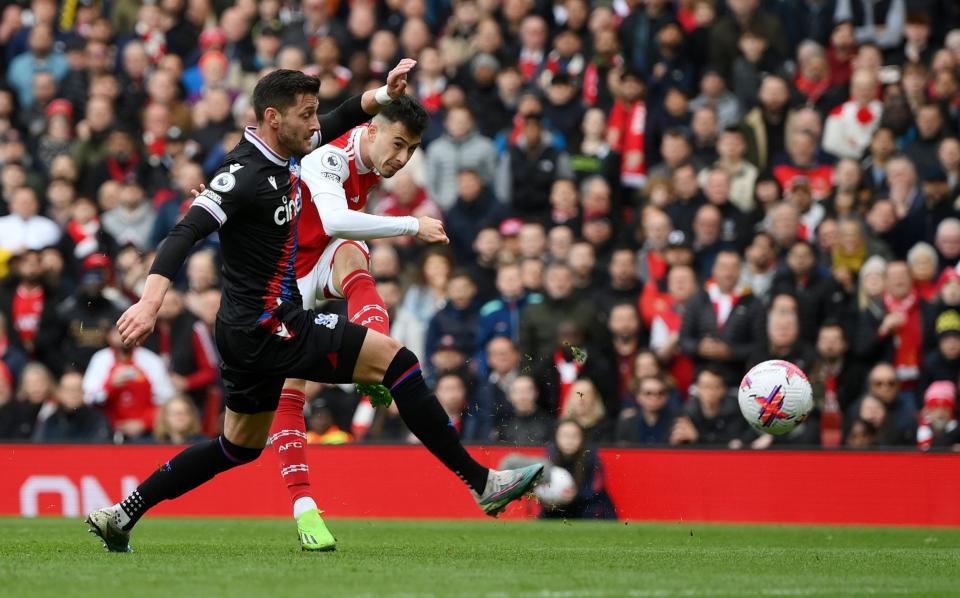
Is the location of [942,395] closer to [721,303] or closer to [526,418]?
[721,303]

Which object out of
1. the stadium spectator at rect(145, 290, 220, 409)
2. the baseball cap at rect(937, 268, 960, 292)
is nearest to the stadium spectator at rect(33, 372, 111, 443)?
the stadium spectator at rect(145, 290, 220, 409)

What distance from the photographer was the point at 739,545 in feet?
34.9

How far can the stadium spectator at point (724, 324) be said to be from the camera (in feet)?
46.7

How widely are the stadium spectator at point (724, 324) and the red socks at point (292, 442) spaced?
5.24 meters

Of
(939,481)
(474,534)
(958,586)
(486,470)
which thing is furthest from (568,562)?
(939,481)

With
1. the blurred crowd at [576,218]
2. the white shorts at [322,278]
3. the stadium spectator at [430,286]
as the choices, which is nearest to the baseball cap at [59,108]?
the blurred crowd at [576,218]

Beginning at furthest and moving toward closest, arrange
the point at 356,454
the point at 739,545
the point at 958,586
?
the point at 356,454, the point at 739,545, the point at 958,586

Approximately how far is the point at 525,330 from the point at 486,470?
17.9ft

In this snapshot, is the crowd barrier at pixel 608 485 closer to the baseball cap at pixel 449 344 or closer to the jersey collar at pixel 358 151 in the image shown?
the baseball cap at pixel 449 344

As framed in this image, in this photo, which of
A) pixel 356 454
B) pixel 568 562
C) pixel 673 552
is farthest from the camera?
pixel 356 454

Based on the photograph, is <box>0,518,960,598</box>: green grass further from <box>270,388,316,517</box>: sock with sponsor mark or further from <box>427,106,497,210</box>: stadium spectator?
<box>427,106,497,210</box>: stadium spectator

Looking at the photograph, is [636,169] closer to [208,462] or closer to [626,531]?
[626,531]

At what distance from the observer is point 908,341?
14164mm

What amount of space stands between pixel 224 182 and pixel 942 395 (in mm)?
7384
